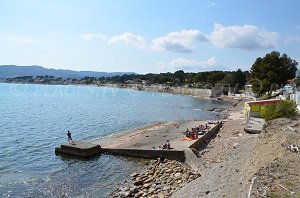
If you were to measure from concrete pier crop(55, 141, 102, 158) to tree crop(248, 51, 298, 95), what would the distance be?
5484cm

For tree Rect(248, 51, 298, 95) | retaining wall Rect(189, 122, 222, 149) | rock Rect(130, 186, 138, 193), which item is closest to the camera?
rock Rect(130, 186, 138, 193)

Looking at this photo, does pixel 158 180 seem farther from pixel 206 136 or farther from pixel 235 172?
pixel 206 136

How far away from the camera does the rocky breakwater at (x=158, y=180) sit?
62.5 feet

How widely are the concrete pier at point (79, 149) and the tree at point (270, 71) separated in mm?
54844

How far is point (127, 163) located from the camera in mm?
26750

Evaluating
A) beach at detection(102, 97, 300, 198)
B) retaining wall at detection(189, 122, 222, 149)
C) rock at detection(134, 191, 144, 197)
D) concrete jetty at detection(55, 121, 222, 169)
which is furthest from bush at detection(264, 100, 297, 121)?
rock at detection(134, 191, 144, 197)

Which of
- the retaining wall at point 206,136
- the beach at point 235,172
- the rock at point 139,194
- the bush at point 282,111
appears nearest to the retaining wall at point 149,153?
the beach at point 235,172

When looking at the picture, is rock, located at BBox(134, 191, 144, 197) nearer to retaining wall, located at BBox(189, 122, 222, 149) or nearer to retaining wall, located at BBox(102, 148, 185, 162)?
retaining wall, located at BBox(102, 148, 185, 162)

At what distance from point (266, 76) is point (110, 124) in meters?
41.2

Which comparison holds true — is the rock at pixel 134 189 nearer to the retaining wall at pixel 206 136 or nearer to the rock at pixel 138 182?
the rock at pixel 138 182

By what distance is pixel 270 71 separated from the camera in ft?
242

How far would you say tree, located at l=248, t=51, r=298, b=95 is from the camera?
74.6 m

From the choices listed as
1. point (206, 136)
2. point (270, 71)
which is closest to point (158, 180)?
point (206, 136)

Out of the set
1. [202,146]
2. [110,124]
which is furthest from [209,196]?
[110,124]
